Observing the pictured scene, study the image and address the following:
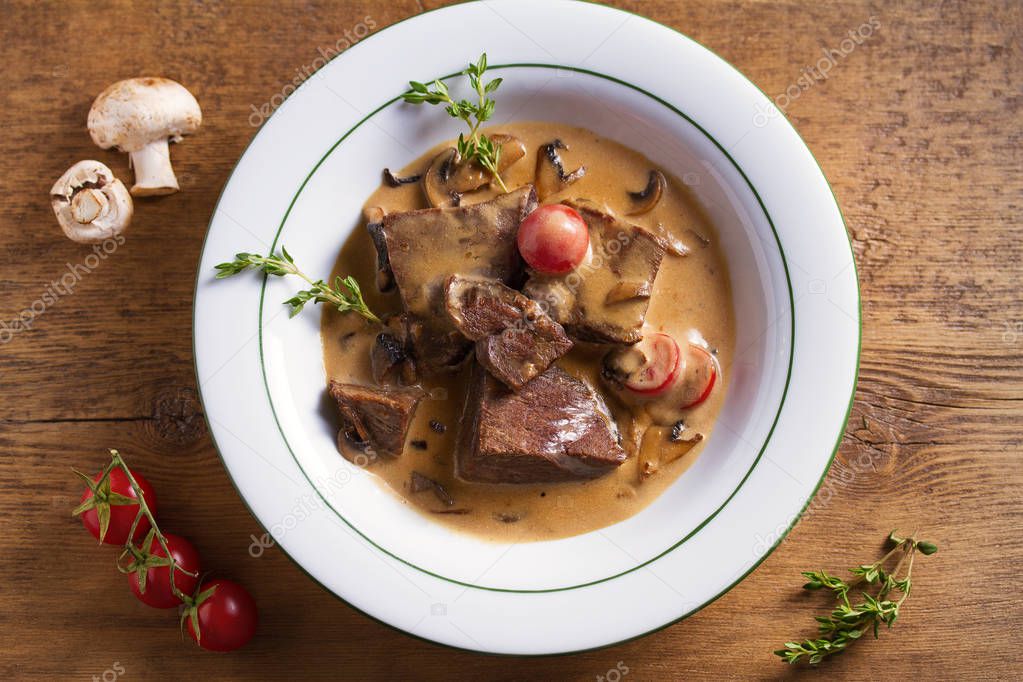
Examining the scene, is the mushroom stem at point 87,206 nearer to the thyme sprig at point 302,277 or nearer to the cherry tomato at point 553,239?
the thyme sprig at point 302,277

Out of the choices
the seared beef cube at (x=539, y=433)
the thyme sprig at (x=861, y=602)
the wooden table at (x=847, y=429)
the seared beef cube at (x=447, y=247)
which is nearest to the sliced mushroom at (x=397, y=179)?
the seared beef cube at (x=447, y=247)

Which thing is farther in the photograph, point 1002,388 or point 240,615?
point 1002,388

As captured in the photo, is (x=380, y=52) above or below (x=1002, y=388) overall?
below

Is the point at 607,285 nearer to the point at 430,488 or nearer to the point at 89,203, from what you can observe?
the point at 430,488

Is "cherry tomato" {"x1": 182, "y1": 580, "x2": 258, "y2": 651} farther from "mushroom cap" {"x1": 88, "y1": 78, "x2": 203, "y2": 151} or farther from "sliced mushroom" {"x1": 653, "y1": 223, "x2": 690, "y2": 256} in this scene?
"sliced mushroom" {"x1": 653, "y1": 223, "x2": 690, "y2": 256}

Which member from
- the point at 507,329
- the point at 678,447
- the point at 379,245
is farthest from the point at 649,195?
the point at 379,245

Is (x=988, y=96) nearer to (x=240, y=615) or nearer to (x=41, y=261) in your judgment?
(x=240, y=615)

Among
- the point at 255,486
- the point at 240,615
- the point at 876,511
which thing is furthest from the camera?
the point at 876,511

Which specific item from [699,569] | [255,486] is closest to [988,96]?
[699,569]
